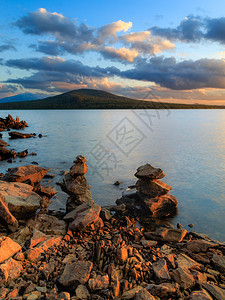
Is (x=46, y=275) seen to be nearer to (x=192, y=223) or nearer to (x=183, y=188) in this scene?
(x=192, y=223)

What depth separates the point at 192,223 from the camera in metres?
12.9

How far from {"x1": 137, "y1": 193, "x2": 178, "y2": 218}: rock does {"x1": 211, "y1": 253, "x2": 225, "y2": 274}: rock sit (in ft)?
16.0

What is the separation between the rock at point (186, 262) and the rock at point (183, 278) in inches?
21.5

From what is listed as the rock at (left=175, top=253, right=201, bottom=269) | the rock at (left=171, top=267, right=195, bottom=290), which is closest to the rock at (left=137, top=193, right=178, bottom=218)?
the rock at (left=175, top=253, right=201, bottom=269)

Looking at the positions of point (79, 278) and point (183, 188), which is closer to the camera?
point (79, 278)

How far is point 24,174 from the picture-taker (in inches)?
664

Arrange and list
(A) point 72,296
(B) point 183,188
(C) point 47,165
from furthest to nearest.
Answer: (C) point 47,165 → (B) point 183,188 → (A) point 72,296

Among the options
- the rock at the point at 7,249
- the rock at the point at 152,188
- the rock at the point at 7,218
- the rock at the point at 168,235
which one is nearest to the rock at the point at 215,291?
the rock at the point at 168,235

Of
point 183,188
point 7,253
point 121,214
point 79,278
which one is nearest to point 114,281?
point 79,278

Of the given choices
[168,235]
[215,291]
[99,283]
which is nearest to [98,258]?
[99,283]

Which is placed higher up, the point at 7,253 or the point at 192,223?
the point at 7,253

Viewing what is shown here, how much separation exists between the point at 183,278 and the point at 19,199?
30.9ft

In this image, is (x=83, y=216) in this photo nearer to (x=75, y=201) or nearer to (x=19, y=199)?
(x=75, y=201)

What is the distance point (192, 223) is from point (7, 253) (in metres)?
10.2
